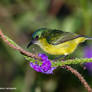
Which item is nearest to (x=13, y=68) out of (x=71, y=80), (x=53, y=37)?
(x=71, y=80)

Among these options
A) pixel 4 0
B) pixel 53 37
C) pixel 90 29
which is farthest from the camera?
pixel 4 0

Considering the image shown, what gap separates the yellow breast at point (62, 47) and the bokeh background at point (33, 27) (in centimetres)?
134

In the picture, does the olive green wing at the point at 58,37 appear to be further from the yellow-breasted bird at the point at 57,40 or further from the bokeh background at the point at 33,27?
the bokeh background at the point at 33,27

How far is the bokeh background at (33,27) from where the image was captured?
5160 millimetres

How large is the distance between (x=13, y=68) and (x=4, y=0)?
147cm

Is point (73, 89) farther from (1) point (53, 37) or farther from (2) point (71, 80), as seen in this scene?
(1) point (53, 37)

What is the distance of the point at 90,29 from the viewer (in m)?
5.27

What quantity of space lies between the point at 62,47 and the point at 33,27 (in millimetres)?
1879

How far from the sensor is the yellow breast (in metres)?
3.64

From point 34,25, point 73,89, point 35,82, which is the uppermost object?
point 34,25

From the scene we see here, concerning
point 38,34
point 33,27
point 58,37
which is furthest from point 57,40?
point 33,27

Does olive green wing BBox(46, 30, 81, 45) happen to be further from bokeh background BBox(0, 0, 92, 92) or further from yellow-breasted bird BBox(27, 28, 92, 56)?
bokeh background BBox(0, 0, 92, 92)

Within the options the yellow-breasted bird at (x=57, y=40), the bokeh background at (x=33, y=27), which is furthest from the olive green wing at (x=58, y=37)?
the bokeh background at (x=33, y=27)

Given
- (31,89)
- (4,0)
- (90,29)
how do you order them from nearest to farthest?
(31,89)
(90,29)
(4,0)
